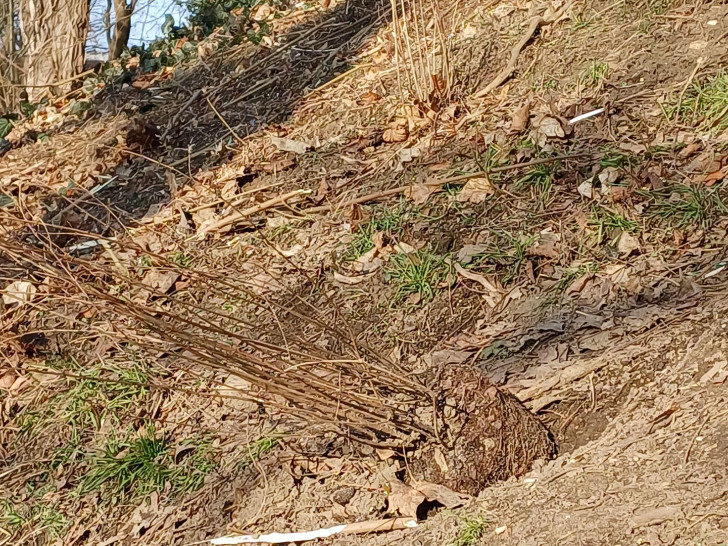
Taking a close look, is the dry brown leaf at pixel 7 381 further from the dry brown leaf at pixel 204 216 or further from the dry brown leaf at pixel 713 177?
the dry brown leaf at pixel 713 177

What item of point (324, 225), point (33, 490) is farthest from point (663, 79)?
point (33, 490)

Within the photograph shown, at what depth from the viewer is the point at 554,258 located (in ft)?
12.5

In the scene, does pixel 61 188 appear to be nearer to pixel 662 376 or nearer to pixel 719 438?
pixel 662 376

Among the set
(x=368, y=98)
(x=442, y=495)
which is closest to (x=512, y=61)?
(x=368, y=98)

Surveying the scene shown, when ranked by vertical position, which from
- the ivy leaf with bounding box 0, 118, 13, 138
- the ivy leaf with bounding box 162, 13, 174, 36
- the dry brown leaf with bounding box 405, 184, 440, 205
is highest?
the ivy leaf with bounding box 162, 13, 174, 36

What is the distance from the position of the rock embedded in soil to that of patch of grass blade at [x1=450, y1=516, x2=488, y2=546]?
1.13 feet

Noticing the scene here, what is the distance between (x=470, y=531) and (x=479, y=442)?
49 cm

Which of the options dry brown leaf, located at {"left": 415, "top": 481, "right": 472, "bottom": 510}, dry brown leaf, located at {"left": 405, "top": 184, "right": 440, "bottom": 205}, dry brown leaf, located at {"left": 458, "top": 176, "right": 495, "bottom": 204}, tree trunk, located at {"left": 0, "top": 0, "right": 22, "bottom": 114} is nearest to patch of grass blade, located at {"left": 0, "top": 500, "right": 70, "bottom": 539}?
dry brown leaf, located at {"left": 415, "top": 481, "right": 472, "bottom": 510}

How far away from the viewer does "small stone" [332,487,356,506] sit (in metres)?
2.84

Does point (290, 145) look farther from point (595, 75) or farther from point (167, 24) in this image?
point (167, 24)

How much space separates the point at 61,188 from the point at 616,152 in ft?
12.7

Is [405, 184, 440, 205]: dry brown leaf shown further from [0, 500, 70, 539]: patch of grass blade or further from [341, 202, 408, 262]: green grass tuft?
[0, 500, 70, 539]: patch of grass blade

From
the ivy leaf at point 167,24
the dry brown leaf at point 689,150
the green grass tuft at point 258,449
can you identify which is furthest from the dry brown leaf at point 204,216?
the ivy leaf at point 167,24

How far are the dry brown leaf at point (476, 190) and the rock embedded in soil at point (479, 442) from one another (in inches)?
61.8
